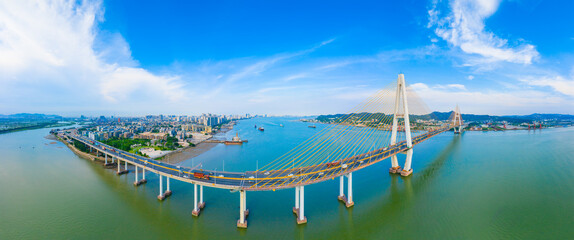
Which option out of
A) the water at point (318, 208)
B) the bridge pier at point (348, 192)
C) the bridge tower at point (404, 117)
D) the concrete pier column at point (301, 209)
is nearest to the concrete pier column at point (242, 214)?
the water at point (318, 208)

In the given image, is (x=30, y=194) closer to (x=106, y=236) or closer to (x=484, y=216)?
(x=106, y=236)

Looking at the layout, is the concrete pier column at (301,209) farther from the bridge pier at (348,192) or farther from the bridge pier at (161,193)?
the bridge pier at (161,193)

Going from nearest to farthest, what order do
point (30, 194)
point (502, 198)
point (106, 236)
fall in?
1. point (106, 236)
2. point (502, 198)
3. point (30, 194)

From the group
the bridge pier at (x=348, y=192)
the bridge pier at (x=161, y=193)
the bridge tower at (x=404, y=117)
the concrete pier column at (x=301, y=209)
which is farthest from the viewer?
the bridge tower at (x=404, y=117)

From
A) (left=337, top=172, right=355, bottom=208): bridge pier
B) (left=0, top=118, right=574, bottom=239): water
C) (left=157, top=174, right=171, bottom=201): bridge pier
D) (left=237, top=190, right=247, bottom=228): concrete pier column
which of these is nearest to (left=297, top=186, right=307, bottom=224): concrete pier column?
(left=0, top=118, right=574, bottom=239): water

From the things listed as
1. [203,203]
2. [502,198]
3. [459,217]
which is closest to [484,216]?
[459,217]

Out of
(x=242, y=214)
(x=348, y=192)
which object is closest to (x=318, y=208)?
(x=348, y=192)

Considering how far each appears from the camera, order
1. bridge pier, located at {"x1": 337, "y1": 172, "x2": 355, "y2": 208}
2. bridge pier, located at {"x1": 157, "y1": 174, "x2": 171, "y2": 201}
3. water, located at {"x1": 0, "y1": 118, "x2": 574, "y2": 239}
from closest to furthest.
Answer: water, located at {"x1": 0, "y1": 118, "x2": 574, "y2": 239}, bridge pier, located at {"x1": 337, "y1": 172, "x2": 355, "y2": 208}, bridge pier, located at {"x1": 157, "y1": 174, "x2": 171, "y2": 201}

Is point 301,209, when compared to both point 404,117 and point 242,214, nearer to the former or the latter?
point 242,214

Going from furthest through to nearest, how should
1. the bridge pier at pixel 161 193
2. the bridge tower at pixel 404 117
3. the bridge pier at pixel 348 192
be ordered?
the bridge tower at pixel 404 117 → the bridge pier at pixel 161 193 → the bridge pier at pixel 348 192

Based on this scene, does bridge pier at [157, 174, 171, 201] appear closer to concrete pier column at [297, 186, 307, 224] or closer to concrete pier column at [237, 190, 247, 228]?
concrete pier column at [237, 190, 247, 228]

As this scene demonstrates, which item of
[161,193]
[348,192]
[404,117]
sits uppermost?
[404,117]
